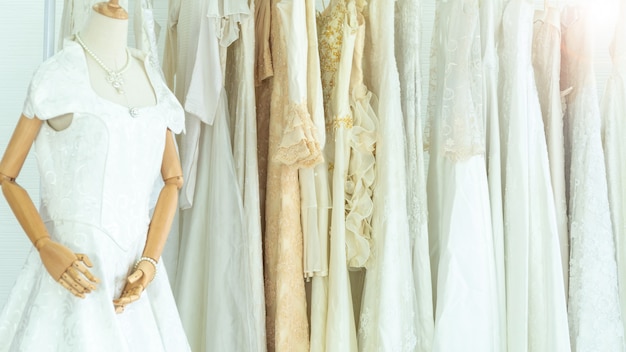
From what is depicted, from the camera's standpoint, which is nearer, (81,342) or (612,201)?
(81,342)

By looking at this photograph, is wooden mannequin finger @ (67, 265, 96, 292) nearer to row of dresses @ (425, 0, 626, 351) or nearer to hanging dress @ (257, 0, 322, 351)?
hanging dress @ (257, 0, 322, 351)

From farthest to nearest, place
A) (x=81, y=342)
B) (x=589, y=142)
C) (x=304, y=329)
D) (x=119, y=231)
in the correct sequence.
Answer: (x=589, y=142), (x=304, y=329), (x=119, y=231), (x=81, y=342)

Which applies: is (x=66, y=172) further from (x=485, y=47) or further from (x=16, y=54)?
(x=485, y=47)

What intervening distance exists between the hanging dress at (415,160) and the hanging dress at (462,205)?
3 cm

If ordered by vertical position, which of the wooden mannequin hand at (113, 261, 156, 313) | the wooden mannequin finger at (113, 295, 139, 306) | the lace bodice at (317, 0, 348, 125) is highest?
the lace bodice at (317, 0, 348, 125)

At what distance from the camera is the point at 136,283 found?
1544mm

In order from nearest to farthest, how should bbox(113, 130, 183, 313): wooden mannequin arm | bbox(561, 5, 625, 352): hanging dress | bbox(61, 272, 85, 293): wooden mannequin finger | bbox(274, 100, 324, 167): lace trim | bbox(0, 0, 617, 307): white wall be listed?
bbox(61, 272, 85, 293): wooden mannequin finger < bbox(113, 130, 183, 313): wooden mannequin arm < bbox(274, 100, 324, 167): lace trim < bbox(561, 5, 625, 352): hanging dress < bbox(0, 0, 617, 307): white wall

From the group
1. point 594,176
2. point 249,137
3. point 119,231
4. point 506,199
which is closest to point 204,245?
point 249,137

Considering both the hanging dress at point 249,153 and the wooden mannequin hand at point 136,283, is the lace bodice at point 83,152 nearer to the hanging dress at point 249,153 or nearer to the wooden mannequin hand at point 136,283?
the wooden mannequin hand at point 136,283

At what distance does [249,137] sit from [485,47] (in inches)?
23.7

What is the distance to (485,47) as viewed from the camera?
2037mm

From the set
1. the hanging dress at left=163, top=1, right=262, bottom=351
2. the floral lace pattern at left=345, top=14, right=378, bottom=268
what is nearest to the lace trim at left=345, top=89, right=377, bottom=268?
the floral lace pattern at left=345, top=14, right=378, bottom=268

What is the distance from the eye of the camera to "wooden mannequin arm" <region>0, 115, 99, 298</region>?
4.71ft
